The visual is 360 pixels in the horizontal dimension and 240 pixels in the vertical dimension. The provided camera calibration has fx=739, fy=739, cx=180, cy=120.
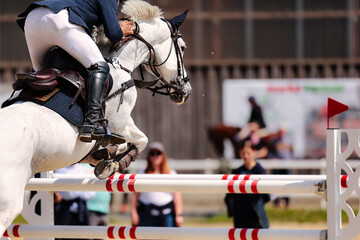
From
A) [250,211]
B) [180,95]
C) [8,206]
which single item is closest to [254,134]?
[250,211]

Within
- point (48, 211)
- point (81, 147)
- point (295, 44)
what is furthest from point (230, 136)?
point (81, 147)

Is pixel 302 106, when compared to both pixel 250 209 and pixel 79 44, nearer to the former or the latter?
pixel 250 209

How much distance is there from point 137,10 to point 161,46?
14.2 inches

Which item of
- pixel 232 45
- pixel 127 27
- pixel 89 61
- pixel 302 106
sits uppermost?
pixel 232 45

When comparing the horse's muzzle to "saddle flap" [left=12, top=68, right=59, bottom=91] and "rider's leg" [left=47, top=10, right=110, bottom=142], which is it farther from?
"saddle flap" [left=12, top=68, right=59, bottom=91]

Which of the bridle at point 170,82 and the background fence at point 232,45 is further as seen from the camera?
the background fence at point 232,45

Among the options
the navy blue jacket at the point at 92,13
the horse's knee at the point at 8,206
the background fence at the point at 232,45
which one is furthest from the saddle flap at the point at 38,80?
the background fence at the point at 232,45

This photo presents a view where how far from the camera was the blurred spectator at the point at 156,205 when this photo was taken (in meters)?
8.00

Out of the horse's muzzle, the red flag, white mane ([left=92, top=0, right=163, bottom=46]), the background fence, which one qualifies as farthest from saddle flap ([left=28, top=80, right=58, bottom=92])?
the background fence

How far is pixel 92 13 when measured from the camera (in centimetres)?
529

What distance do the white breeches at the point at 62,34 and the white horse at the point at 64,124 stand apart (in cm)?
35

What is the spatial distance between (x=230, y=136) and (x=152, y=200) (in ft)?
25.5

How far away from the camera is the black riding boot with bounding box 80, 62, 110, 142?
492cm

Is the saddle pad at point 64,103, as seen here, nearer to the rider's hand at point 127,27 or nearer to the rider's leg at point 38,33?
the rider's leg at point 38,33
